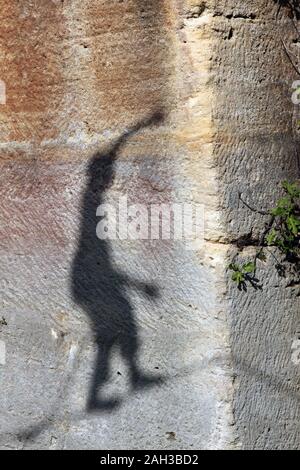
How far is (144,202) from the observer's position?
2592 millimetres

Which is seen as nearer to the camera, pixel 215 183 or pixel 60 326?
pixel 215 183

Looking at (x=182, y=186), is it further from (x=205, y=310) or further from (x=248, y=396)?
(x=248, y=396)

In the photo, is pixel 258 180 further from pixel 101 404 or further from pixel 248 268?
pixel 101 404

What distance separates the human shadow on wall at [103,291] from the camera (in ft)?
8.62

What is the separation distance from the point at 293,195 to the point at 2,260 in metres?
1.04

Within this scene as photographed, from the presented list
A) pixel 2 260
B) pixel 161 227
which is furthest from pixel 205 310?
pixel 2 260

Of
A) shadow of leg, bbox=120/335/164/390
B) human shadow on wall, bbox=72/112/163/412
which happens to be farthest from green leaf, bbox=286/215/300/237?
shadow of leg, bbox=120/335/164/390

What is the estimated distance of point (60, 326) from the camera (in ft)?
9.05

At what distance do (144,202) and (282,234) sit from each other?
46 cm

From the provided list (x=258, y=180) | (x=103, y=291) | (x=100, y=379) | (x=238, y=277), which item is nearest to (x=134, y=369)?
(x=100, y=379)

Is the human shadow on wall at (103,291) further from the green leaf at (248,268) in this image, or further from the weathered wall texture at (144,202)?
the green leaf at (248,268)

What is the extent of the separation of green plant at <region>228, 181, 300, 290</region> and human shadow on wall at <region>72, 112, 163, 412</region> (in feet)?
1.00

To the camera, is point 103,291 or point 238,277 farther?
point 103,291

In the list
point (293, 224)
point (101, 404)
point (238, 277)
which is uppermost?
point (293, 224)
